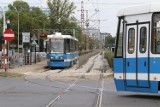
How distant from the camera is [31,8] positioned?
147375mm

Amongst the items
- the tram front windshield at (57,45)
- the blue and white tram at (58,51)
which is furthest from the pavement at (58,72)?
the tram front windshield at (57,45)

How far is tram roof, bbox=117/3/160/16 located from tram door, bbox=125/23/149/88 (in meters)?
0.45

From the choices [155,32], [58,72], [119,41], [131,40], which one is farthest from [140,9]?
[58,72]

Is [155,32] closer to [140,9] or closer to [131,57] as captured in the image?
[140,9]

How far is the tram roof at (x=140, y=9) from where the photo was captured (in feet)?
52.6

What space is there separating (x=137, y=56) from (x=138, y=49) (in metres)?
0.25

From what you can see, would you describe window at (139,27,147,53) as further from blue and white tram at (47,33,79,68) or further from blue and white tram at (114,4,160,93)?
blue and white tram at (47,33,79,68)

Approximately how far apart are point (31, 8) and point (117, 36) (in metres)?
131

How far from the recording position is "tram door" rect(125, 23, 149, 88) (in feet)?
53.5

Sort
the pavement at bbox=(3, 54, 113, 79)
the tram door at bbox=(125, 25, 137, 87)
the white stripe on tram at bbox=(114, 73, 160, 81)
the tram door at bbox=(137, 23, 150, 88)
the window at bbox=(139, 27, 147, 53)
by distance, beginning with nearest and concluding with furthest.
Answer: the white stripe on tram at bbox=(114, 73, 160, 81)
the tram door at bbox=(137, 23, 150, 88)
the window at bbox=(139, 27, 147, 53)
the tram door at bbox=(125, 25, 137, 87)
the pavement at bbox=(3, 54, 113, 79)

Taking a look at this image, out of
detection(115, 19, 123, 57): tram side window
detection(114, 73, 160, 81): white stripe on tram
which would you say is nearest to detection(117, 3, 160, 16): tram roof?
detection(115, 19, 123, 57): tram side window

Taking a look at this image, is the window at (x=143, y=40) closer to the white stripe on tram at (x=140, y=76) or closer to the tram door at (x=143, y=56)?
the tram door at (x=143, y=56)

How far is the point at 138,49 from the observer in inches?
651

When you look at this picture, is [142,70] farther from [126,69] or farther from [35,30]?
[35,30]
